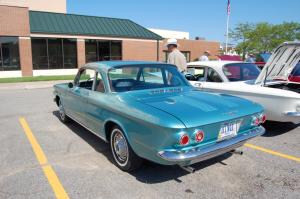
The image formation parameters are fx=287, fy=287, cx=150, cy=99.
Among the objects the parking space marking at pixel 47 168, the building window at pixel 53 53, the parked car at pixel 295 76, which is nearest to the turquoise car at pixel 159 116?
the parking space marking at pixel 47 168

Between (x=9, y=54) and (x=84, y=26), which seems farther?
(x=84, y=26)

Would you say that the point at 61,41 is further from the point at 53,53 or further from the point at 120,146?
the point at 120,146

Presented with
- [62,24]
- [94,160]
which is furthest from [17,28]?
[94,160]

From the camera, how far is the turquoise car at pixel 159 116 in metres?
3.18

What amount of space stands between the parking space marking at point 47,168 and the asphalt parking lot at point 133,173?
1 cm

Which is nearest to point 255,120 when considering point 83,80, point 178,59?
point 83,80

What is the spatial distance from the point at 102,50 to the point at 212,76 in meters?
19.8

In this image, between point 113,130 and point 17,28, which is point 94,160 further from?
point 17,28

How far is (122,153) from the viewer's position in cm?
399

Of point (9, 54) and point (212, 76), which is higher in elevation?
point (9, 54)

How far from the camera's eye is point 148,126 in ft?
10.8

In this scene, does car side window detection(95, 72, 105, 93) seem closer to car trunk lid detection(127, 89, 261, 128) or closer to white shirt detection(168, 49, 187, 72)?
car trunk lid detection(127, 89, 261, 128)

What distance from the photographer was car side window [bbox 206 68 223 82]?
638 centimetres

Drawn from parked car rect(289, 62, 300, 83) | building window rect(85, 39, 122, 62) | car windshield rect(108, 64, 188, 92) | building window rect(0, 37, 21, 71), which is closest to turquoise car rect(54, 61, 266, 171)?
car windshield rect(108, 64, 188, 92)
